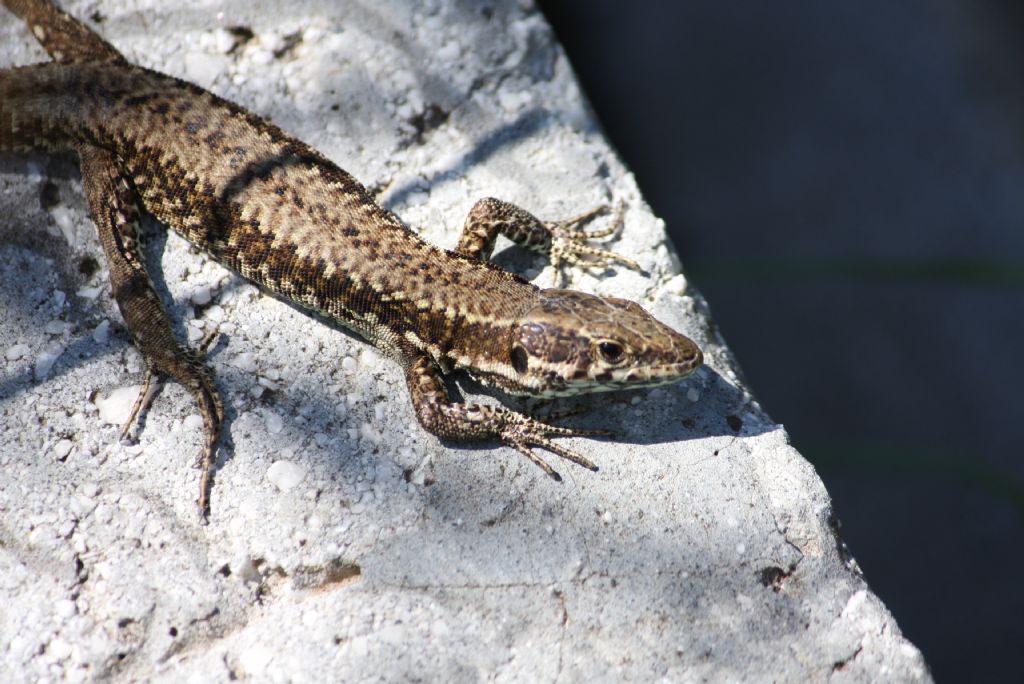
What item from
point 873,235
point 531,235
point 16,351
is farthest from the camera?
point 873,235

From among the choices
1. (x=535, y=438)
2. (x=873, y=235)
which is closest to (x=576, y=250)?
(x=535, y=438)

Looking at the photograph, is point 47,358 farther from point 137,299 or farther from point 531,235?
point 531,235

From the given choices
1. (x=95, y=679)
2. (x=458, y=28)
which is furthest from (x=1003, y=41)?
(x=95, y=679)

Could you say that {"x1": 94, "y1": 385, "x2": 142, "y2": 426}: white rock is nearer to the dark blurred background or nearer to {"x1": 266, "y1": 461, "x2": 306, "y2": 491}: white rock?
{"x1": 266, "y1": 461, "x2": 306, "y2": 491}: white rock

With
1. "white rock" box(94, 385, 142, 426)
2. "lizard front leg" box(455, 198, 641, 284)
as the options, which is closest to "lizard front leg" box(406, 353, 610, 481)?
"lizard front leg" box(455, 198, 641, 284)

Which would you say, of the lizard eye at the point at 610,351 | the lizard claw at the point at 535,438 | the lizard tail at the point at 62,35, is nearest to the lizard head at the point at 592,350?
the lizard eye at the point at 610,351

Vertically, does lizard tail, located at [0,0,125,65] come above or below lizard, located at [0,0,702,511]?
above
